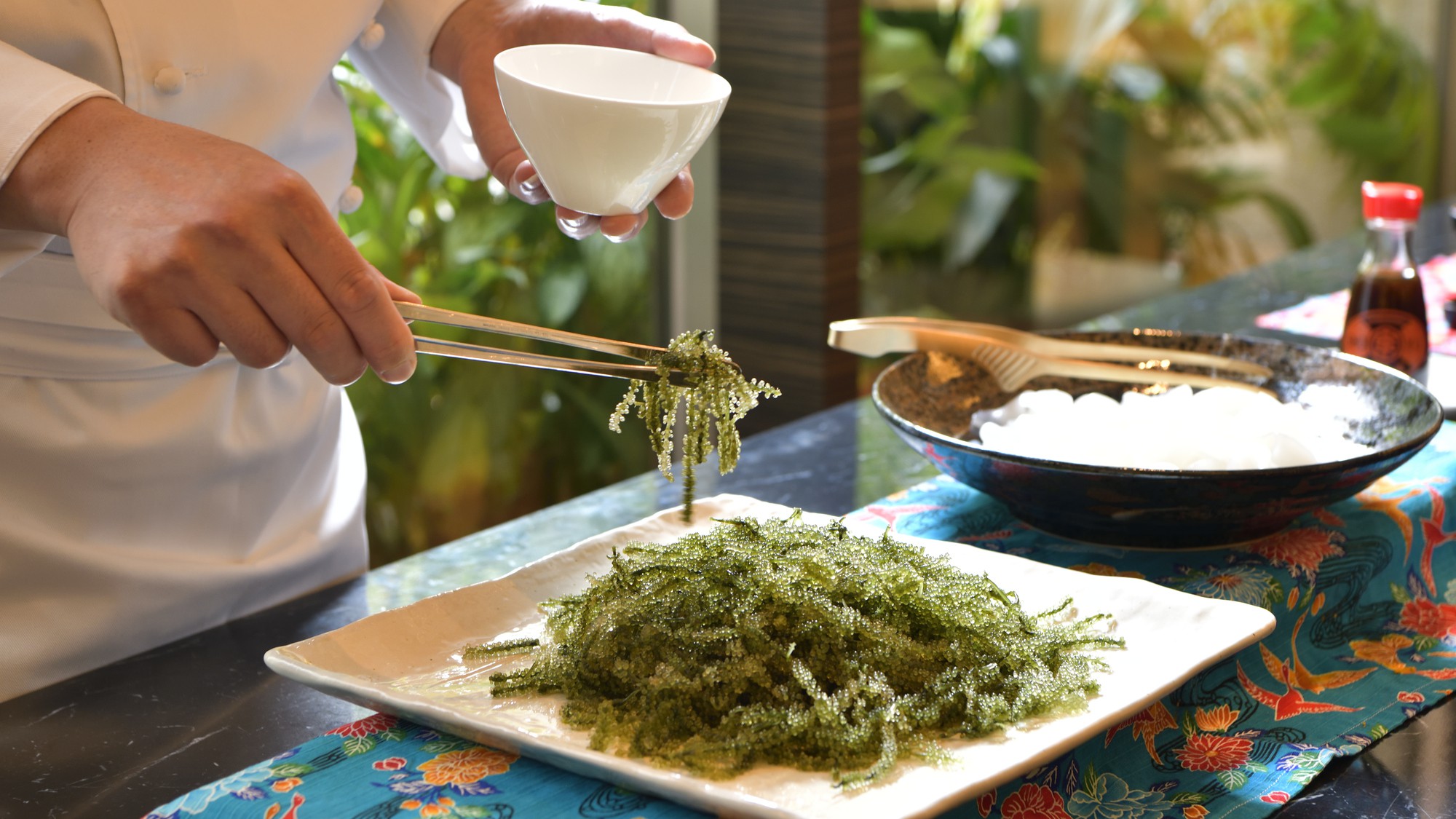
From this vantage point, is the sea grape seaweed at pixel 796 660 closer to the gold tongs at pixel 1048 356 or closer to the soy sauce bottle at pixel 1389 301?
the gold tongs at pixel 1048 356

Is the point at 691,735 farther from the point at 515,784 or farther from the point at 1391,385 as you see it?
the point at 1391,385

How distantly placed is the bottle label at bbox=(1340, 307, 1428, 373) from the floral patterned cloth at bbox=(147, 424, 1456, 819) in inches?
7.7

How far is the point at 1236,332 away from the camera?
6.00ft

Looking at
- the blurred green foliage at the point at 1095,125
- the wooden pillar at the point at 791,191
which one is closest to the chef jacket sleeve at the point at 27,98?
the wooden pillar at the point at 791,191

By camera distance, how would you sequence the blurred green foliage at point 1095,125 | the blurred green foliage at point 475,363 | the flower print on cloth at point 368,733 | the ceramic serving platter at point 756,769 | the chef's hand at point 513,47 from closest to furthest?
the ceramic serving platter at point 756,769 < the flower print on cloth at point 368,733 < the chef's hand at point 513,47 < the blurred green foliage at point 475,363 < the blurred green foliage at point 1095,125

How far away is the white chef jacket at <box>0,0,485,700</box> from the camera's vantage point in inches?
41.5

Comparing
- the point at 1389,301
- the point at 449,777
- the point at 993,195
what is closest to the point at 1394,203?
the point at 1389,301

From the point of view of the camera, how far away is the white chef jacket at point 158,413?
105cm

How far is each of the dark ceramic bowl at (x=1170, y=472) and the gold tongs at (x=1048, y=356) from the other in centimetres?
1

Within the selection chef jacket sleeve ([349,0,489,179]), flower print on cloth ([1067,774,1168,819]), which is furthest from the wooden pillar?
flower print on cloth ([1067,774,1168,819])

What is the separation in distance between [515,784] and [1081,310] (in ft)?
13.7

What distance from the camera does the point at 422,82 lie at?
4.40ft

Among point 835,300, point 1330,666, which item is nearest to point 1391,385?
point 1330,666

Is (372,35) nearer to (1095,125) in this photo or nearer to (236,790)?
(236,790)
